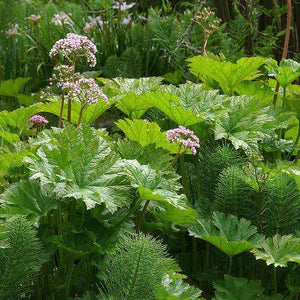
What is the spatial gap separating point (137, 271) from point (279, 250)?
467mm

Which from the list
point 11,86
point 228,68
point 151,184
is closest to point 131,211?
point 151,184

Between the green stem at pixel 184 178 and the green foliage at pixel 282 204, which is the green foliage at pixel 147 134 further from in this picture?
the green foliage at pixel 282 204

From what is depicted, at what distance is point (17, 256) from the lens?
5.01 feet

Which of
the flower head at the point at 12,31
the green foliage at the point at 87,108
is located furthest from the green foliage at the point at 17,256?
the flower head at the point at 12,31

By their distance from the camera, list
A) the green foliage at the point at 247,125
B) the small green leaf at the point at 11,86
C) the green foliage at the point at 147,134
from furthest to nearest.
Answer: the small green leaf at the point at 11,86, the green foliage at the point at 247,125, the green foliage at the point at 147,134

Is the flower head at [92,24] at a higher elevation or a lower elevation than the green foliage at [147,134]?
lower

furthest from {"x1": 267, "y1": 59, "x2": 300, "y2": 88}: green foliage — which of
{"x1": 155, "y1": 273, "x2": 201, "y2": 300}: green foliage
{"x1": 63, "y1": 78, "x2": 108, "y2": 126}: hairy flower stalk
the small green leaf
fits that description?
the small green leaf

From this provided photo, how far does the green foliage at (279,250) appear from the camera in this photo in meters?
1.67

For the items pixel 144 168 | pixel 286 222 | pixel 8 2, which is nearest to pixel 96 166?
pixel 144 168

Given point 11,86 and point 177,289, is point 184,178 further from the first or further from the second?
point 11,86

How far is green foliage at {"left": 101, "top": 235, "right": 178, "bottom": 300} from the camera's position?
147cm

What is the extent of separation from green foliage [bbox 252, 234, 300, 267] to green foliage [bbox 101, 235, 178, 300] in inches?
12.8

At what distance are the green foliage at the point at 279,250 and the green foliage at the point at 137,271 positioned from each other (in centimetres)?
33

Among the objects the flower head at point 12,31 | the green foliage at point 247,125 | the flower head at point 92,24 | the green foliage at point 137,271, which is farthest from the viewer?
the flower head at point 92,24
